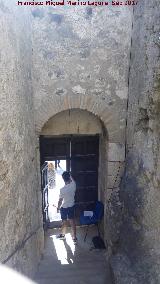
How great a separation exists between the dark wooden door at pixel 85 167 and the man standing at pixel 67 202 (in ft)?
1.91

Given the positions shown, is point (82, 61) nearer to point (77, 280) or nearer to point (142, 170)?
point (142, 170)

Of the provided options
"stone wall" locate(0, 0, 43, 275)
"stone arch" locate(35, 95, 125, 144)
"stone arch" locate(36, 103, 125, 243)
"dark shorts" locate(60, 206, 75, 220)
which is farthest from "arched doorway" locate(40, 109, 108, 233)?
"stone wall" locate(0, 0, 43, 275)

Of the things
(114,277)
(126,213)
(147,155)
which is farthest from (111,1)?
(114,277)

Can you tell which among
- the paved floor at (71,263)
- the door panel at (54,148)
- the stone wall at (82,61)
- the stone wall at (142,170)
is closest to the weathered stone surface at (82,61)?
the stone wall at (82,61)

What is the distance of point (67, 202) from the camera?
19.2 feet

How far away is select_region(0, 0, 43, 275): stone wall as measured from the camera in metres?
3.47

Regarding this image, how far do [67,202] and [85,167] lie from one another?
920 millimetres

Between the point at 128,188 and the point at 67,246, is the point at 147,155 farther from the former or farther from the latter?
the point at 67,246

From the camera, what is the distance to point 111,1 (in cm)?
484

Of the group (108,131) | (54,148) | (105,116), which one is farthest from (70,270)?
(105,116)

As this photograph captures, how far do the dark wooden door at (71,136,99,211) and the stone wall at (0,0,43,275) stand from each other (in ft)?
4.45

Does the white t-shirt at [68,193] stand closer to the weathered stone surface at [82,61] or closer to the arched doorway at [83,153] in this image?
the arched doorway at [83,153]

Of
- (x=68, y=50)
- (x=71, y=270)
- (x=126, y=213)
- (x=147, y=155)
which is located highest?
(x=68, y=50)

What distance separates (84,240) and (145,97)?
125 inches
